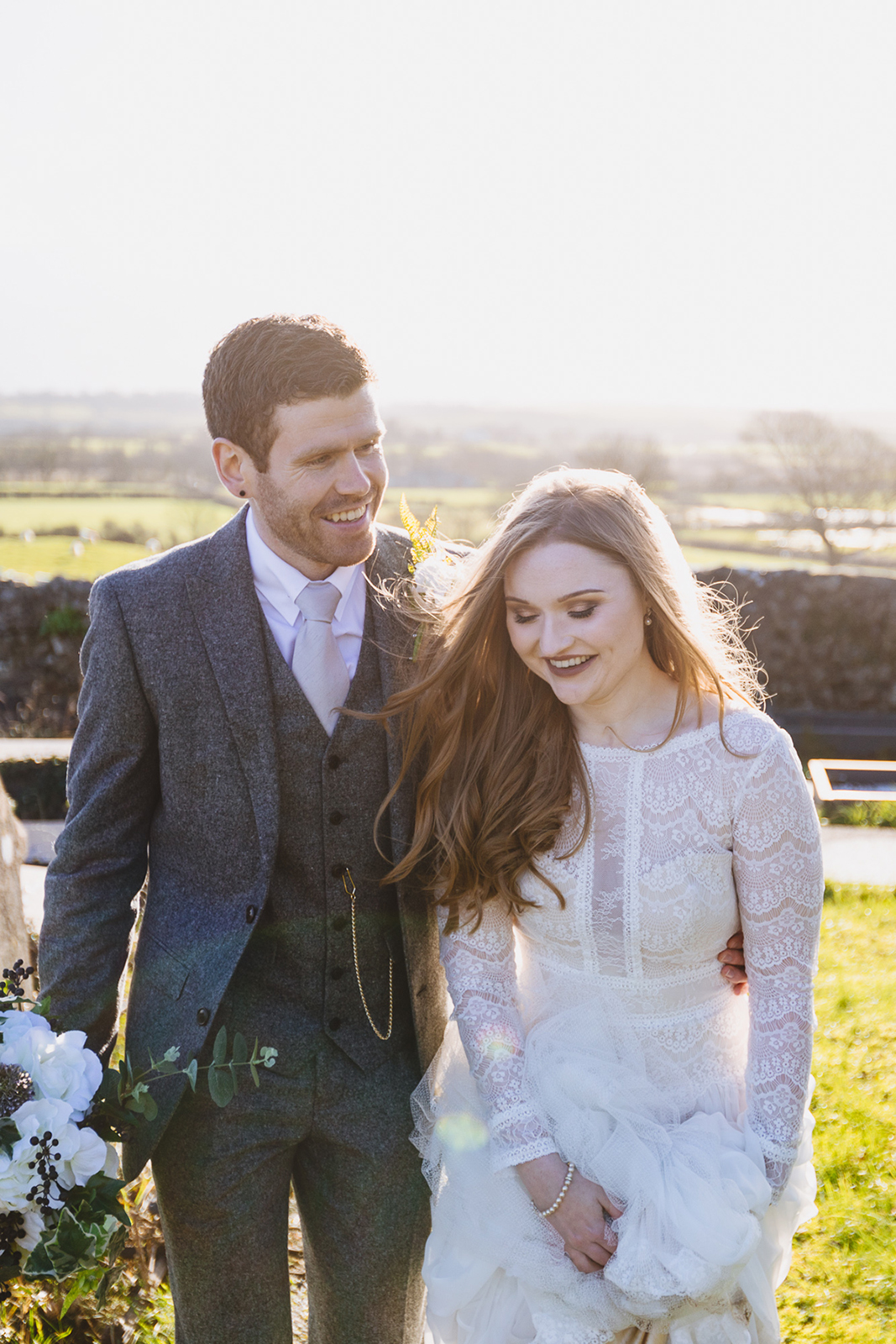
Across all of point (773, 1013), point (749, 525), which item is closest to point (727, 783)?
point (773, 1013)

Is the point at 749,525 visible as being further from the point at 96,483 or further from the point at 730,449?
the point at 96,483

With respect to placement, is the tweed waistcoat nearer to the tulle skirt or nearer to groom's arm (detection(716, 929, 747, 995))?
the tulle skirt

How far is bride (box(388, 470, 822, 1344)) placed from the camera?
76.5 inches

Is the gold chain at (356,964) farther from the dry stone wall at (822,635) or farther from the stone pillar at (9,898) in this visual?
the dry stone wall at (822,635)

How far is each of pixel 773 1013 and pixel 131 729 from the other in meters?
1.32

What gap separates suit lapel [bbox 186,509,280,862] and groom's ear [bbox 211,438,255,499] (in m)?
0.14

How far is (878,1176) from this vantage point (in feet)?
11.7

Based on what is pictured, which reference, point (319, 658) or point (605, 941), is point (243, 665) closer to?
point (319, 658)

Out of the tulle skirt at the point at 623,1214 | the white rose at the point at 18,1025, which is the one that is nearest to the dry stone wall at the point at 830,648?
the tulle skirt at the point at 623,1214

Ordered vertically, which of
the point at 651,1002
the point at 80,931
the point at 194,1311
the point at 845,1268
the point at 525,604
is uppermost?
the point at 525,604

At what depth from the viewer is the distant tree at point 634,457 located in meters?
22.1

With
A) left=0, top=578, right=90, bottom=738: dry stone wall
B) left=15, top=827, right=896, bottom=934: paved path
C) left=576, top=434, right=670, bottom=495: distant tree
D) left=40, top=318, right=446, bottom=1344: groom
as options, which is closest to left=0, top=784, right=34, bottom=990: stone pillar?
left=40, top=318, right=446, bottom=1344: groom

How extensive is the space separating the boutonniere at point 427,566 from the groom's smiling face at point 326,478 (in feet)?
0.39

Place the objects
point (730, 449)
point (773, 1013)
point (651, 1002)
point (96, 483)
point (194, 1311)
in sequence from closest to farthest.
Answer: point (773, 1013)
point (651, 1002)
point (194, 1311)
point (730, 449)
point (96, 483)
